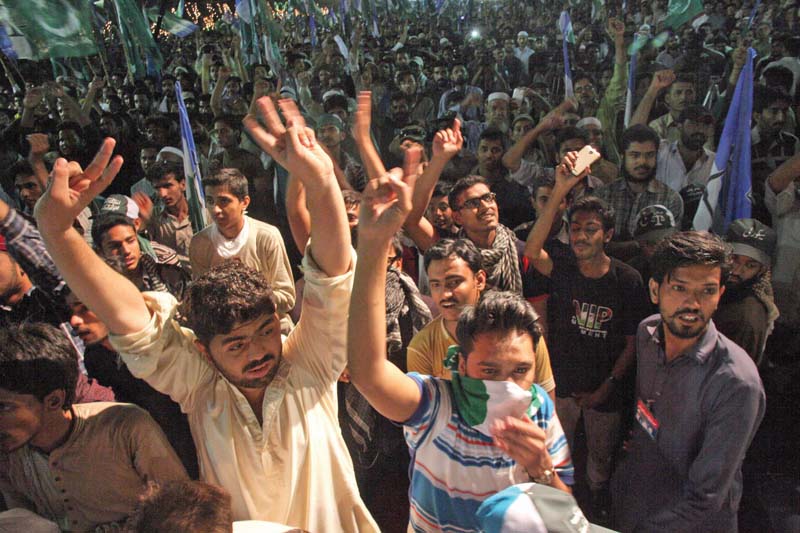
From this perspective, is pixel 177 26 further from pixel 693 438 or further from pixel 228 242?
pixel 693 438

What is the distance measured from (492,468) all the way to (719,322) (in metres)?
1.61

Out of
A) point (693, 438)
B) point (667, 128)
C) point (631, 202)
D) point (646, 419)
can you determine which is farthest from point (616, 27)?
point (693, 438)

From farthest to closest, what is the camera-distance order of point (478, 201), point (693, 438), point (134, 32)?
point (134, 32) < point (478, 201) < point (693, 438)

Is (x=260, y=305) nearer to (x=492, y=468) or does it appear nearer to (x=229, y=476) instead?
(x=229, y=476)

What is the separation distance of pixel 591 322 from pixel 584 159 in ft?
2.46

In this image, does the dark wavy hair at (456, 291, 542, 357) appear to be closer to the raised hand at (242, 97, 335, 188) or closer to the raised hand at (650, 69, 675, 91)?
the raised hand at (242, 97, 335, 188)

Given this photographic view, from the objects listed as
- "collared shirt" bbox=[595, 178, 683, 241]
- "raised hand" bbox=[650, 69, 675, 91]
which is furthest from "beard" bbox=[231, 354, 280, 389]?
"raised hand" bbox=[650, 69, 675, 91]

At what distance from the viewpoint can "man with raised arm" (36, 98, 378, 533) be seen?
1.31m

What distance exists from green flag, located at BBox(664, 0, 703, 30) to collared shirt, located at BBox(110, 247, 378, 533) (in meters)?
6.11

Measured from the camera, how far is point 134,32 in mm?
7352

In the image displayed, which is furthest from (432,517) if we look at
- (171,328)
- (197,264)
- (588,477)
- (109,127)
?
(109,127)

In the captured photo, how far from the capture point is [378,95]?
23.9 ft

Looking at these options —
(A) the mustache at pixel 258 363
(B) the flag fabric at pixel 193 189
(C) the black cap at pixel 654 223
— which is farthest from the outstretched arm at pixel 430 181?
(B) the flag fabric at pixel 193 189

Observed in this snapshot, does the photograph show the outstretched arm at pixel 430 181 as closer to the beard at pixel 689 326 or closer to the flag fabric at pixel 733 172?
the beard at pixel 689 326
